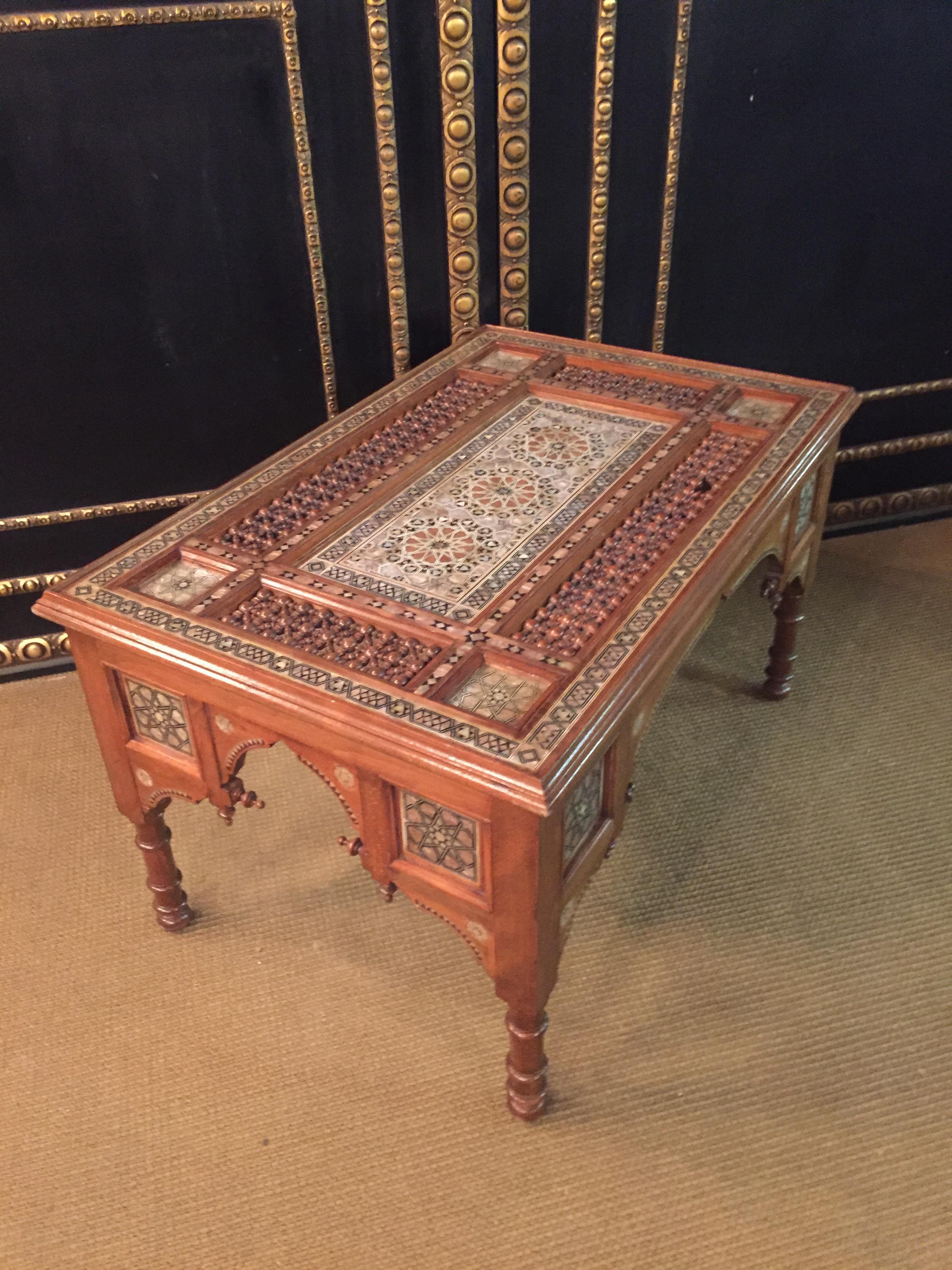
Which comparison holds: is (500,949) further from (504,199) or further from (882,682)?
(504,199)

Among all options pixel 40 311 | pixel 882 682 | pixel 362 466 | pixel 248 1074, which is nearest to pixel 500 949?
pixel 248 1074

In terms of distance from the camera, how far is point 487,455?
1850mm

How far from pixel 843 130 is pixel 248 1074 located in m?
2.21

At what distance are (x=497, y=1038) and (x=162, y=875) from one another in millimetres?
613

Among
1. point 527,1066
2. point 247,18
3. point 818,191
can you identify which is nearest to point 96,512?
point 247,18

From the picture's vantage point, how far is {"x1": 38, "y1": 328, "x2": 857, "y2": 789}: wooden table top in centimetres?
130

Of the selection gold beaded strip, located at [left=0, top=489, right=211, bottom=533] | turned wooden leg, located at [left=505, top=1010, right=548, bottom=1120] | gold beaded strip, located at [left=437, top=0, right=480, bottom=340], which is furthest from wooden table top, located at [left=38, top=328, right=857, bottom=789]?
gold beaded strip, located at [left=0, top=489, right=211, bottom=533]

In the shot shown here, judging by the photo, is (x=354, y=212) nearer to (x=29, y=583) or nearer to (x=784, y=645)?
(x=29, y=583)

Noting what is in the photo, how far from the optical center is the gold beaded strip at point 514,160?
2.01 m

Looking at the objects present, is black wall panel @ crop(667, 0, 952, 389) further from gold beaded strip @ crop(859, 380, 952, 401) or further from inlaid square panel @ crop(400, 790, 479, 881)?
inlaid square panel @ crop(400, 790, 479, 881)

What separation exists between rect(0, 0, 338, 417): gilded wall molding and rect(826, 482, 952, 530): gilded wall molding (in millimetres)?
1543

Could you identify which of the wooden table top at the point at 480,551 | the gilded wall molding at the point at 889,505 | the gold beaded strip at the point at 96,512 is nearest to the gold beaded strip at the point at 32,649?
the gold beaded strip at the point at 96,512

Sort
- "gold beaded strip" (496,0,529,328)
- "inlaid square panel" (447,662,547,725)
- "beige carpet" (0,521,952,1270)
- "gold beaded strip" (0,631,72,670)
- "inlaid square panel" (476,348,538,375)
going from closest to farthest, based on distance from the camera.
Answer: "inlaid square panel" (447,662,547,725), "beige carpet" (0,521,952,1270), "gold beaded strip" (496,0,529,328), "inlaid square panel" (476,348,538,375), "gold beaded strip" (0,631,72,670)

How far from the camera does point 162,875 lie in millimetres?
1788
